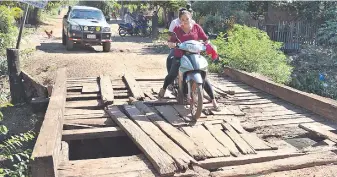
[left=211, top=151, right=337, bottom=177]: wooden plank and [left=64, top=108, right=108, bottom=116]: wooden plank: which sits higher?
[left=64, top=108, right=108, bottom=116]: wooden plank

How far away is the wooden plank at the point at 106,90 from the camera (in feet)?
19.1

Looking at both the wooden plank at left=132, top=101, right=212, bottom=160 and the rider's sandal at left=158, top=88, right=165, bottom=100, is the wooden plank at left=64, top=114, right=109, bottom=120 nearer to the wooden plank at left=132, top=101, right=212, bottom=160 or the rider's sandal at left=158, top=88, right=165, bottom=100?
the wooden plank at left=132, top=101, right=212, bottom=160

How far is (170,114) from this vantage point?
532cm

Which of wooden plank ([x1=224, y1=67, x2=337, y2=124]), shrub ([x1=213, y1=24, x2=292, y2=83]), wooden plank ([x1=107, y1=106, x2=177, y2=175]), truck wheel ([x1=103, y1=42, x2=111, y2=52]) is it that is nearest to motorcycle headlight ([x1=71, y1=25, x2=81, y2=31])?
truck wheel ([x1=103, y1=42, x2=111, y2=52])

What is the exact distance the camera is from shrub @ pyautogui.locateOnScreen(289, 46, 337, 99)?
9.70 metres

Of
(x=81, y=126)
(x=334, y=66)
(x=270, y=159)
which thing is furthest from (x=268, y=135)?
(x=334, y=66)

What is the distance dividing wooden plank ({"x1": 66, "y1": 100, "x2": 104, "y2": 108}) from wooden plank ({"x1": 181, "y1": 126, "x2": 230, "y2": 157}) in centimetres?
172

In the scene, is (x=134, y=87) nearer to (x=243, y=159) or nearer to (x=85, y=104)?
(x=85, y=104)

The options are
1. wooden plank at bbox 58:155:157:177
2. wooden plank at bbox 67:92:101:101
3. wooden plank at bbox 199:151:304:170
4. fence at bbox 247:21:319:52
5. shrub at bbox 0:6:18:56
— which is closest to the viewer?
wooden plank at bbox 58:155:157:177

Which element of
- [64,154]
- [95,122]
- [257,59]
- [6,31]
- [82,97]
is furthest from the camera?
[6,31]

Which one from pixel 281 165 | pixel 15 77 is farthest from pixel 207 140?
pixel 15 77

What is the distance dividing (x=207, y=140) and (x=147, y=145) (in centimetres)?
75

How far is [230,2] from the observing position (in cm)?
1947

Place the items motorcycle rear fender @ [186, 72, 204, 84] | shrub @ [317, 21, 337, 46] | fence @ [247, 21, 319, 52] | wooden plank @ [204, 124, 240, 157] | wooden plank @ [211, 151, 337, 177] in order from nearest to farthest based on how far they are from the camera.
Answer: wooden plank @ [211, 151, 337, 177]
wooden plank @ [204, 124, 240, 157]
motorcycle rear fender @ [186, 72, 204, 84]
shrub @ [317, 21, 337, 46]
fence @ [247, 21, 319, 52]
